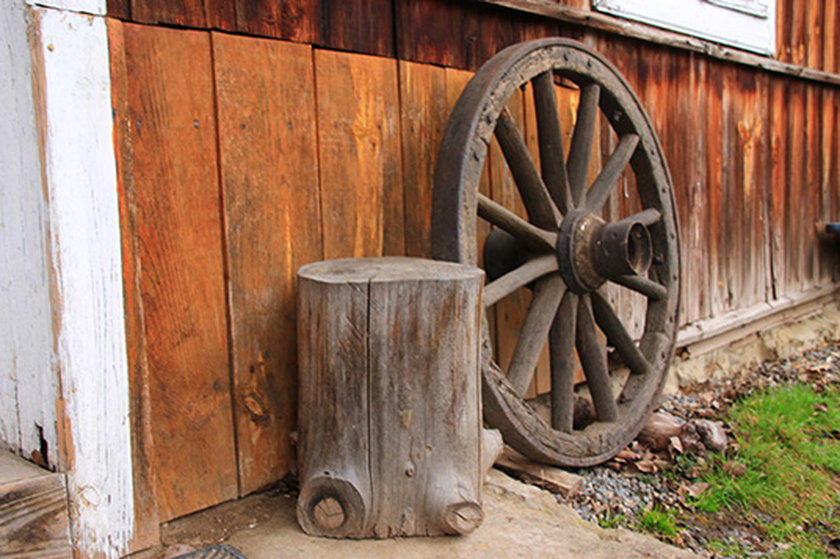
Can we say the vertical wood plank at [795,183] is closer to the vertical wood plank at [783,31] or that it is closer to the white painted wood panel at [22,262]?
the vertical wood plank at [783,31]

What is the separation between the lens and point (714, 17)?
3939 millimetres

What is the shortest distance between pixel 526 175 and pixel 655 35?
1.68 meters

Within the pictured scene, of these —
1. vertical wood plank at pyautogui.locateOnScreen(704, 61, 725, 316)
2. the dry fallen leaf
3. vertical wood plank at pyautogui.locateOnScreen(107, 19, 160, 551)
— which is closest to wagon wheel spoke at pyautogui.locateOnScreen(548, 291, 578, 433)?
the dry fallen leaf

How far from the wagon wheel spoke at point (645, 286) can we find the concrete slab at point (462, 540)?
1.05 meters

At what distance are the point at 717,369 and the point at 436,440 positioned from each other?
129 inches

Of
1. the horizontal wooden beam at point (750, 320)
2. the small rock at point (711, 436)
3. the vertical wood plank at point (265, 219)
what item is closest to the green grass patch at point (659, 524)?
the small rock at point (711, 436)

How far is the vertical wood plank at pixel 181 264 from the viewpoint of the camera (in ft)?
5.60

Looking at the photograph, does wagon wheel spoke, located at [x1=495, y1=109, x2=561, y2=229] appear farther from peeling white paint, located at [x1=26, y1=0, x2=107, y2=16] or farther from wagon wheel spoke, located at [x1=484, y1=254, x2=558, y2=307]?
peeling white paint, located at [x1=26, y1=0, x2=107, y2=16]

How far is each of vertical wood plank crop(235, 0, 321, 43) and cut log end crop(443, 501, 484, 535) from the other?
141cm

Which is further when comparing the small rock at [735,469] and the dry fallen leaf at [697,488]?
the small rock at [735,469]

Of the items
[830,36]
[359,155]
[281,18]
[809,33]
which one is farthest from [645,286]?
[830,36]

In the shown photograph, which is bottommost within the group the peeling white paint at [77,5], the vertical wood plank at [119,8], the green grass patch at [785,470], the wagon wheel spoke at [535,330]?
the green grass patch at [785,470]

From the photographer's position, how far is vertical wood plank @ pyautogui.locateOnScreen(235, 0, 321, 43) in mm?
1910

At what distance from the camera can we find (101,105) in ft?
4.93
